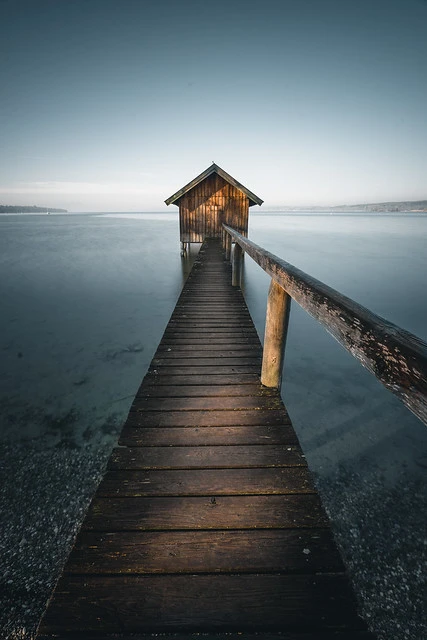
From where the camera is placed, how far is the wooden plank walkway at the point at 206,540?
4.23 ft

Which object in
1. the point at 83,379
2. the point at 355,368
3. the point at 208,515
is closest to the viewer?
the point at 208,515

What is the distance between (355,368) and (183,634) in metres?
6.99

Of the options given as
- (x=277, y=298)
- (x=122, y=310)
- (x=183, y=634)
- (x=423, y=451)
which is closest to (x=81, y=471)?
(x=183, y=634)

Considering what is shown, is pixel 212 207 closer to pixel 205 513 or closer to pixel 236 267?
pixel 236 267

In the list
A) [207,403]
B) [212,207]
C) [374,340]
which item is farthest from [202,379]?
[212,207]

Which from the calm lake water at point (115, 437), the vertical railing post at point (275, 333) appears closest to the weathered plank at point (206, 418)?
the vertical railing post at point (275, 333)

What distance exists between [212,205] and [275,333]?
16.2 meters

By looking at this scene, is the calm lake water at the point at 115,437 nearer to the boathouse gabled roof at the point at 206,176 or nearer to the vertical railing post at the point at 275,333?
the vertical railing post at the point at 275,333

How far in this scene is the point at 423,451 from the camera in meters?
4.41

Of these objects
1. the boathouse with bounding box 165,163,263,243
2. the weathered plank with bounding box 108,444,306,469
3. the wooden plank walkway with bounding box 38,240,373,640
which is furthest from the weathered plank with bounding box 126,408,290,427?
the boathouse with bounding box 165,163,263,243

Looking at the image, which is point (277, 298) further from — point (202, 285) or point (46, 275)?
point (46, 275)

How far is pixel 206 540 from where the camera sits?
1620 millimetres

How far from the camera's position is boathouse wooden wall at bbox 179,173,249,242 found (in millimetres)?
17172

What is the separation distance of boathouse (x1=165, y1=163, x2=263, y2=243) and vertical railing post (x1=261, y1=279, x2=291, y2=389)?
15.4m
